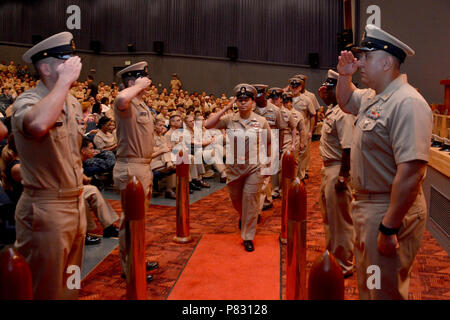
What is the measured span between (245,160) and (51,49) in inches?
93.0

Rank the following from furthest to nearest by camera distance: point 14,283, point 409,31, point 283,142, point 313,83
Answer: point 313,83 → point 409,31 → point 283,142 → point 14,283

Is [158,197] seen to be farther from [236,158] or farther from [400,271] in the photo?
[400,271]

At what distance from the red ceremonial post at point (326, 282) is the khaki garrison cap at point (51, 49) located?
168cm

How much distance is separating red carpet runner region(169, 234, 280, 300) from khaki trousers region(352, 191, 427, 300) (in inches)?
46.9

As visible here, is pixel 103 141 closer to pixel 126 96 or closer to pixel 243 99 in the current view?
pixel 243 99

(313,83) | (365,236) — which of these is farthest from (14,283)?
(313,83)

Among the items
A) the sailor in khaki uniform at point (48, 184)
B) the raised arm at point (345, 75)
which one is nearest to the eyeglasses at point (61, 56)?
the sailor in khaki uniform at point (48, 184)

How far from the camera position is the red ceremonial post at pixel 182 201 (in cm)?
434

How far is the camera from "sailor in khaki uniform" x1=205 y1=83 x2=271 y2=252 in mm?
4105

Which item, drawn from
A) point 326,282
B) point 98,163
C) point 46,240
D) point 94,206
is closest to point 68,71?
point 46,240

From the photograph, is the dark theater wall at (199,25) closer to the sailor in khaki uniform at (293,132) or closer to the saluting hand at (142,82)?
the sailor in khaki uniform at (293,132)

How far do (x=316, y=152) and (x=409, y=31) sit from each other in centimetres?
424

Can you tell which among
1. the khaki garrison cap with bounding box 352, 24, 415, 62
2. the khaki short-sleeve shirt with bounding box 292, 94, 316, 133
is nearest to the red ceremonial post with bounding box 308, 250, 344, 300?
the khaki garrison cap with bounding box 352, 24, 415, 62

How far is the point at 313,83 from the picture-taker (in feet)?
58.4
